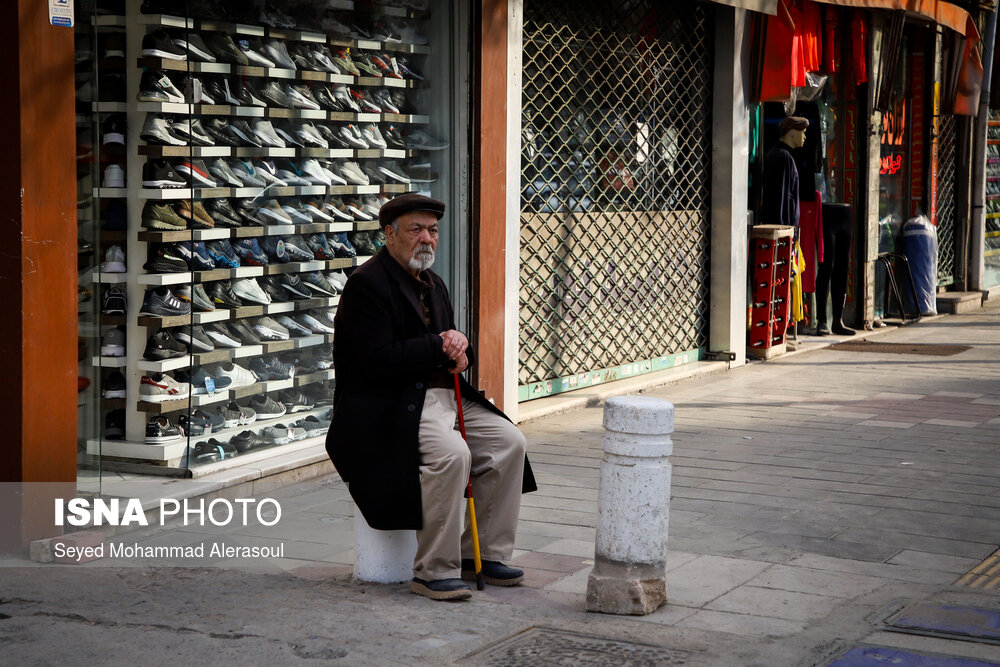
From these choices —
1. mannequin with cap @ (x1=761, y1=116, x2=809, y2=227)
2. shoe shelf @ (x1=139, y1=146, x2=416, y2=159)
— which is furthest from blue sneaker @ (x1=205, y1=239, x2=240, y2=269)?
mannequin with cap @ (x1=761, y1=116, x2=809, y2=227)

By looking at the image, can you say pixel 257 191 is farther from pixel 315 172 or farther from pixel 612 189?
pixel 612 189

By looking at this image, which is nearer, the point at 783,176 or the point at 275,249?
the point at 275,249

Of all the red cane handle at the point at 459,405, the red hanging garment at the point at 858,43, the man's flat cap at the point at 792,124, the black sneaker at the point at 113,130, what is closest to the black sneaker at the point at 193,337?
the black sneaker at the point at 113,130

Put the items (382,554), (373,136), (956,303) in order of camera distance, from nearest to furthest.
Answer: (382,554), (373,136), (956,303)

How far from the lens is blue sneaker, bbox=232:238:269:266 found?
7.01 metres

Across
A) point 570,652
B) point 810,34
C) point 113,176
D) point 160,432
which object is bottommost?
point 570,652

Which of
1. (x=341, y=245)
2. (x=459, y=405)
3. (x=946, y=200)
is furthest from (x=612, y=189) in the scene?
(x=946, y=200)

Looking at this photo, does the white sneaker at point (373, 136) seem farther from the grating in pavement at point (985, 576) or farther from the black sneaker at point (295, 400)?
the grating in pavement at point (985, 576)

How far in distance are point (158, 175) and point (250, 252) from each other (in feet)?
2.42

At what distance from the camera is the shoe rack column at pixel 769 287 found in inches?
450

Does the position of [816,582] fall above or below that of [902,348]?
below

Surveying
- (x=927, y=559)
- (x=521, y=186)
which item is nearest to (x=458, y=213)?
(x=521, y=186)

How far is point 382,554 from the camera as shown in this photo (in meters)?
5.08

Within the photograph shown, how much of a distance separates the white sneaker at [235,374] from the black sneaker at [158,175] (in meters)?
1.00
